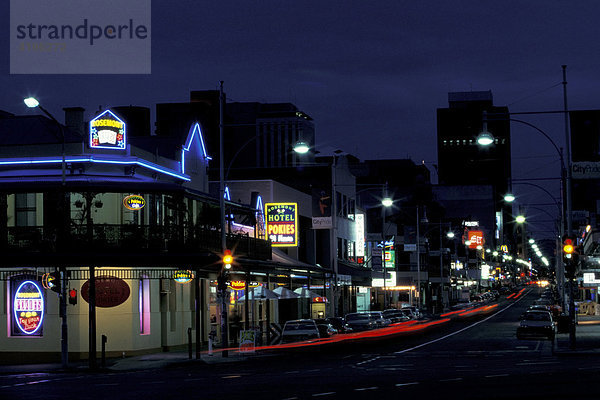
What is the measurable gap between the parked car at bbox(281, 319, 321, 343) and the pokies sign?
1121 centimetres

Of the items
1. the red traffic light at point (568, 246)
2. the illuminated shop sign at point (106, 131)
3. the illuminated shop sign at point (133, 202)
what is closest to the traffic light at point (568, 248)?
the red traffic light at point (568, 246)

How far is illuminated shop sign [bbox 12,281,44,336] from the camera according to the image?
3950 cm

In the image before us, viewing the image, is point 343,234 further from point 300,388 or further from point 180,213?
point 300,388

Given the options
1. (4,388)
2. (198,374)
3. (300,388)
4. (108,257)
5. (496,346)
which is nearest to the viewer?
(300,388)

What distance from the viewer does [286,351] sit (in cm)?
4094

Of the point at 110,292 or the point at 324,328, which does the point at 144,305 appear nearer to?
the point at 110,292

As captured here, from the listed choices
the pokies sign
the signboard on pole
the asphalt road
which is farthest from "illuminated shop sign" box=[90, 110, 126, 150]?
the pokies sign

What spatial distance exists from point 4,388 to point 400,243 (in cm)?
9040

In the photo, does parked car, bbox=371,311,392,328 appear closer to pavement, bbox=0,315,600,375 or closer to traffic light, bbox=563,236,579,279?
pavement, bbox=0,315,600,375

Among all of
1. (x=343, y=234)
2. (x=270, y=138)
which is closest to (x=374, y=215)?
(x=270, y=138)

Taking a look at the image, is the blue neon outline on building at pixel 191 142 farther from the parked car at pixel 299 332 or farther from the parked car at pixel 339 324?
the parked car at pixel 339 324

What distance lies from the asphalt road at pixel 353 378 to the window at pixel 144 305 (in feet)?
20.2

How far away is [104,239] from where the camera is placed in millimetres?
38344

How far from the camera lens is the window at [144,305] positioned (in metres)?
41.6
